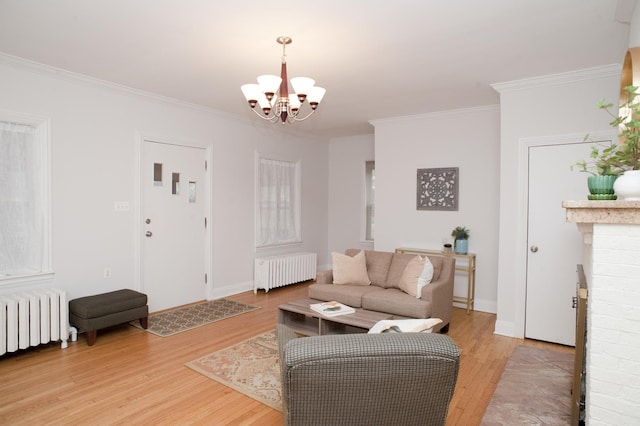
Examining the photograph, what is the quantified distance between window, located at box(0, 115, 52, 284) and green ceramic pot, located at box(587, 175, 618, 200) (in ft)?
14.0

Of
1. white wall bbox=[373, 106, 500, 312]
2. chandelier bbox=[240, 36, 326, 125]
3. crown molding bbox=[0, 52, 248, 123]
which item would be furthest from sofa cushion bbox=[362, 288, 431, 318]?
crown molding bbox=[0, 52, 248, 123]

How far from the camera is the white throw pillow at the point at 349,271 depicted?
4266 millimetres

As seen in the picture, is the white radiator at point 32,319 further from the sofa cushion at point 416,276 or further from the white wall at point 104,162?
the sofa cushion at point 416,276

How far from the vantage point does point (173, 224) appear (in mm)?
4727

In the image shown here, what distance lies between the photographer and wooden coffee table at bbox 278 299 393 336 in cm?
321

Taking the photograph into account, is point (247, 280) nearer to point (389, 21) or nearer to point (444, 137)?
point (444, 137)

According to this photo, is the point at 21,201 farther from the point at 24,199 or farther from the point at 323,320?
the point at 323,320

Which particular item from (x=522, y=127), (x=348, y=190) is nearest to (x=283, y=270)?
(x=348, y=190)

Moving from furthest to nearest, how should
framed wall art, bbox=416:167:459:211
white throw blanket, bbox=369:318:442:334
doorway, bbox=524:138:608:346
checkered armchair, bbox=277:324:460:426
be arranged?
1. framed wall art, bbox=416:167:459:211
2. doorway, bbox=524:138:608:346
3. white throw blanket, bbox=369:318:442:334
4. checkered armchair, bbox=277:324:460:426

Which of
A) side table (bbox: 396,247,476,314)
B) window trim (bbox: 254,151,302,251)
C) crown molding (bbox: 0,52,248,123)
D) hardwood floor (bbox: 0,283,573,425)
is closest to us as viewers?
hardwood floor (bbox: 0,283,573,425)

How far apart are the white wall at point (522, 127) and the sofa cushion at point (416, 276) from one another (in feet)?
2.82

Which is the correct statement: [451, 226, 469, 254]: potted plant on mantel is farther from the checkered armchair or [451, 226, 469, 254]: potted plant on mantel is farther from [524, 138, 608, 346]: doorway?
the checkered armchair

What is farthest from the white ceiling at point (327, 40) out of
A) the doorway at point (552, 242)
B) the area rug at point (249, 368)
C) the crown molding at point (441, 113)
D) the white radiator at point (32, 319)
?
the area rug at point (249, 368)

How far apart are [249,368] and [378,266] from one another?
1947 mm
